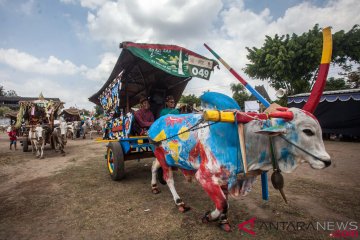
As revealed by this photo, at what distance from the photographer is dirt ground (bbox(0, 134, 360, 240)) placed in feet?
8.96

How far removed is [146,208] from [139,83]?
133 inches

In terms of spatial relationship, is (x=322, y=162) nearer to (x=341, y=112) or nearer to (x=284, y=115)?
(x=284, y=115)

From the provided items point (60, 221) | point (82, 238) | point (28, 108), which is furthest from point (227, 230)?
point (28, 108)

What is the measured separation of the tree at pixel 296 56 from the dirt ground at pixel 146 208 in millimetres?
14295

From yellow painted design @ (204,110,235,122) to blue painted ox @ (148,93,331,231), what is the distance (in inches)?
5.3

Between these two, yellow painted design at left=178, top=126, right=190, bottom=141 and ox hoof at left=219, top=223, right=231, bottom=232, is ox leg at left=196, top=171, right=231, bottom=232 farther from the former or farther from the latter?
yellow painted design at left=178, top=126, right=190, bottom=141

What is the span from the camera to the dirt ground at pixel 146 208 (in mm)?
2730

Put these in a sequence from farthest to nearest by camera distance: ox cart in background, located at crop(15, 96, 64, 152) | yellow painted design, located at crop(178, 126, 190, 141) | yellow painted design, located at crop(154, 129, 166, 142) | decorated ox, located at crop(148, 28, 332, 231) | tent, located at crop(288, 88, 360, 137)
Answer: tent, located at crop(288, 88, 360, 137)
ox cart in background, located at crop(15, 96, 64, 152)
yellow painted design, located at crop(154, 129, 166, 142)
yellow painted design, located at crop(178, 126, 190, 141)
decorated ox, located at crop(148, 28, 332, 231)

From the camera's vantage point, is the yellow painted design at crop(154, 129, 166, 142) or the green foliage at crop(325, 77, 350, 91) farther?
the green foliage at crop(325, 77, 350, 91)

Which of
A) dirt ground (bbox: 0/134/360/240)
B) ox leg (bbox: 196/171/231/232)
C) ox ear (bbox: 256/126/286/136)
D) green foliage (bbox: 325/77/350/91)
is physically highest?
green foliage (bbox: 325/77/350/91)

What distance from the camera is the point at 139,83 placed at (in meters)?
5.79

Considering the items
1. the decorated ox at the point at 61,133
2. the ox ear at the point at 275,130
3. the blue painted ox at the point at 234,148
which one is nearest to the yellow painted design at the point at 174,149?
the blue painted ox at the point at 234,148

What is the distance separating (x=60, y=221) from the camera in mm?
3084

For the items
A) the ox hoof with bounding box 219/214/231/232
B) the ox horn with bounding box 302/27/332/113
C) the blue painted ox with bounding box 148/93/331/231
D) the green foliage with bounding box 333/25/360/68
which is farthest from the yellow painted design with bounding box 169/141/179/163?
the green foliage with bounding box 333/25/360/68
